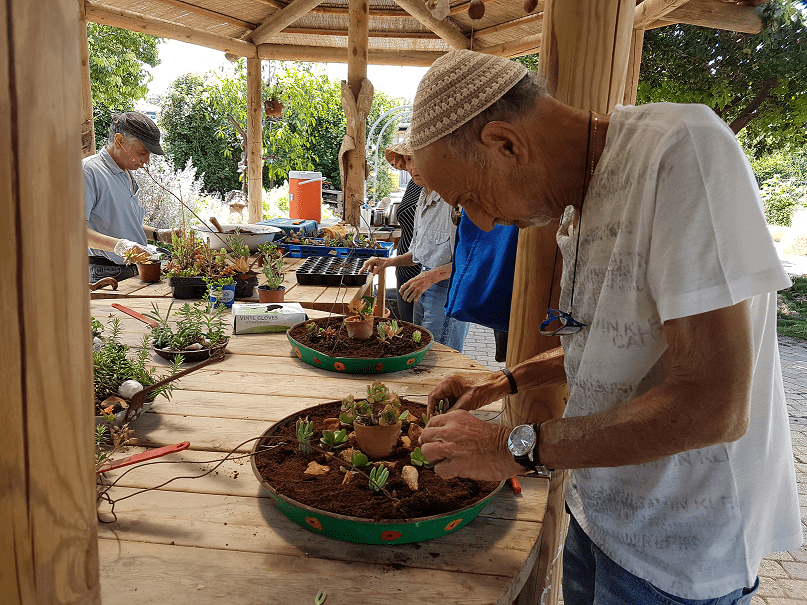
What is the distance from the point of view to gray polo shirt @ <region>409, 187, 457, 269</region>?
346 centimetres

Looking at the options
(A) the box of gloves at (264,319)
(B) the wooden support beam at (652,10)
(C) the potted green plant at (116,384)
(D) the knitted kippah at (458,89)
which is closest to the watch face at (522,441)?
(D) the knitted kippah at (458,89)

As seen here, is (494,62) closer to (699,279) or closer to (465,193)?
(465,193)

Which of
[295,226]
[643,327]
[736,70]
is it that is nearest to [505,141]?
[643,327]

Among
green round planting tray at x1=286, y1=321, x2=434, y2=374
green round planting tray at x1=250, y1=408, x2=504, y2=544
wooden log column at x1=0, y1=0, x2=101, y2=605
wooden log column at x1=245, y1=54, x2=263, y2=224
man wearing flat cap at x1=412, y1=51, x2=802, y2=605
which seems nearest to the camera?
wooden log column at x1=0, y1=0, x2=101, y2=605

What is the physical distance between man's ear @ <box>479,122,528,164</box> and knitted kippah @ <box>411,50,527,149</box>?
4cm

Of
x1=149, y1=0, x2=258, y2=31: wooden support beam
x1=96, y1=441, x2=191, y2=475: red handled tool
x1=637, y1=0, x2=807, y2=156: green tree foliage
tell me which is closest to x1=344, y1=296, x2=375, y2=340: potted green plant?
x1=96, y1=441, x2=191, y2=475: red handled tool

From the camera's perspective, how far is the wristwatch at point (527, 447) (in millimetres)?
1044

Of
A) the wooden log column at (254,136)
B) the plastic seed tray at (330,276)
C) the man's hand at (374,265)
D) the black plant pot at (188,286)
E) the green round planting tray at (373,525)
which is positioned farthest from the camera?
the wooden log column at (254,136)

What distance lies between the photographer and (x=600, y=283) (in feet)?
3.50

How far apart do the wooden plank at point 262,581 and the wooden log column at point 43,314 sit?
450 millimetres

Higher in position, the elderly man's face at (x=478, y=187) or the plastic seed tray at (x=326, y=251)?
the elderly man's face at (x=478, y=187)

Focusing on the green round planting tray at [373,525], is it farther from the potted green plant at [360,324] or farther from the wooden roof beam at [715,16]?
the wooden roof beam at [715,16]

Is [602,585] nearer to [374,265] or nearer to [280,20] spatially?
[374,265]

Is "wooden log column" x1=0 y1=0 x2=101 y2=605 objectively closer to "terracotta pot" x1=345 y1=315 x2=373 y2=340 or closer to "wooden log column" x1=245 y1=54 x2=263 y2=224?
"terracotta pot" x1=345 y1=315 x2=373 y2=340
